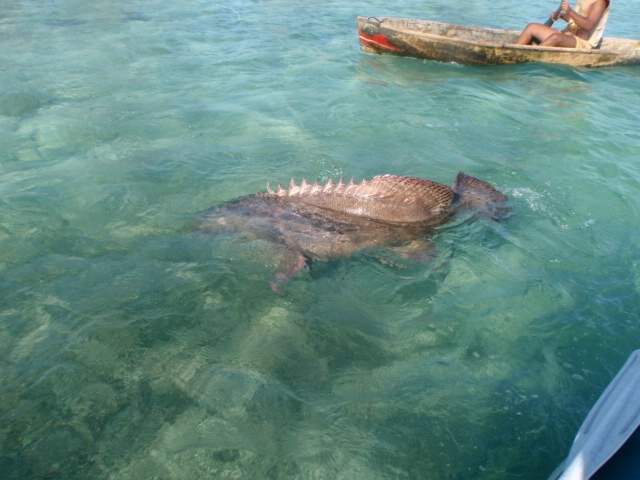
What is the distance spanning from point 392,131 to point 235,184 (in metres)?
3.15

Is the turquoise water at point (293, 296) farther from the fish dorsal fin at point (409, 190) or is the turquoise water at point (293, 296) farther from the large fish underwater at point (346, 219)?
the fish dorsal fin at point (409, 190)

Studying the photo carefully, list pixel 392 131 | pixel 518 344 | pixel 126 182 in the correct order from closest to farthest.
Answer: pixel 518 344
pixel 126 182
pixel 392 131

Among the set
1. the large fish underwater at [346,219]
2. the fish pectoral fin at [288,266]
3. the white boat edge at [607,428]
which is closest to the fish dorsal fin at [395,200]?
the large fish underwater at [346,219]

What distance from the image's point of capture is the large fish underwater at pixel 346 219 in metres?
5.01

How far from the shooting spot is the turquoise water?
129 inches

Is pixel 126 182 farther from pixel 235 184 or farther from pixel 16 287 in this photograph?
pixel 16 287

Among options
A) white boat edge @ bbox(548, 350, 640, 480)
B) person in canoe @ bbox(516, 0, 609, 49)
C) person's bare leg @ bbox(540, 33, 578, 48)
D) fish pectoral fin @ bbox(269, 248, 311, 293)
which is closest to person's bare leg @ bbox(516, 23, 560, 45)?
person in canoe @ bbox(516, 0, 609, 49)

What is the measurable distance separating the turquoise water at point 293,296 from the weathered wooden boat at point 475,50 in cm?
214

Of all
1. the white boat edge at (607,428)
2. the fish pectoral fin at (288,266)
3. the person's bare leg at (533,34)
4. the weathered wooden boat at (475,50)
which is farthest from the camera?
the person's bare leg at (533,34)

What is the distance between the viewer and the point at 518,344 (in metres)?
4.14

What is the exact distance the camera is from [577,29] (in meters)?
12.4

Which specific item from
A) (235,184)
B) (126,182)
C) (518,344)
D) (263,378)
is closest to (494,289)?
(518,344)

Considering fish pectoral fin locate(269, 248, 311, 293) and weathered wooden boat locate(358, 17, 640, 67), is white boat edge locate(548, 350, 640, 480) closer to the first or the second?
fish pectoral fin locate(269, 248, 311, 293)

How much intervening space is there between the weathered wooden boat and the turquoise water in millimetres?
2145
